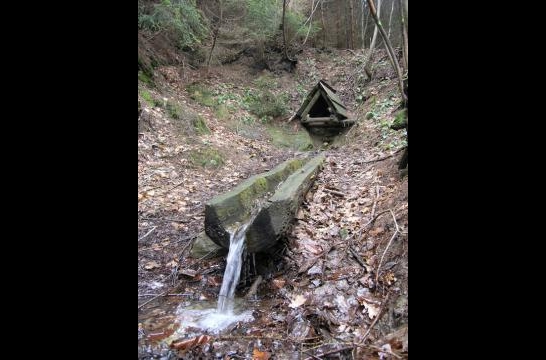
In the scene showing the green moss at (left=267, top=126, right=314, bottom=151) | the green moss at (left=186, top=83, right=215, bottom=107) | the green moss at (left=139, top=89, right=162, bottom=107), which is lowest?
the green moss at (left=267, top=126, right=314, bottom=151)

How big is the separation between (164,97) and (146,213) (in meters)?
5.12

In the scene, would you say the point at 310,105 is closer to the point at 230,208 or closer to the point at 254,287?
the point at 230,208

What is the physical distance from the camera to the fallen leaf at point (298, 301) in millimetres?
3766

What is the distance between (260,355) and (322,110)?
11.1 meters

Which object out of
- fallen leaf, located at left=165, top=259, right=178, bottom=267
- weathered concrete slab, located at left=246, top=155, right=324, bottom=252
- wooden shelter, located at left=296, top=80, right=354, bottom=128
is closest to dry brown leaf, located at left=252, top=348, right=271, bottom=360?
weathered concrete slab, located at left=246, top=155, right=324, bottom=252

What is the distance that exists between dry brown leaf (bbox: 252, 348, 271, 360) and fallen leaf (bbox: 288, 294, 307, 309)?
669 millimetres

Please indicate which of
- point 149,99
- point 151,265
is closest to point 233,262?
point 151,265

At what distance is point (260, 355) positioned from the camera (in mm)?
3170

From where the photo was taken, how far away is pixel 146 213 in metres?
6.04

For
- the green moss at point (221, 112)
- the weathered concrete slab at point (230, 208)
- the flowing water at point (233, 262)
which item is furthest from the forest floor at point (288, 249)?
the green moss at point (221, 112)

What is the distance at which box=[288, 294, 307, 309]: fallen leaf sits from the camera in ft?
A: 12.4

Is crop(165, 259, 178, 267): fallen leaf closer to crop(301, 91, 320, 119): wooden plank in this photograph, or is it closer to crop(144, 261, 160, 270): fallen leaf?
crop(144, 261, 160, 270): fallen leaf
